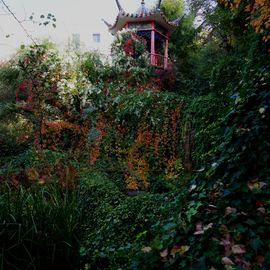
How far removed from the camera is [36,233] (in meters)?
3.25

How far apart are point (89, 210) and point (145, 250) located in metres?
2.71

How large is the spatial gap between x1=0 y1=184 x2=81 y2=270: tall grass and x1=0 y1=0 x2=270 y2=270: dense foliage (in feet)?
0.04

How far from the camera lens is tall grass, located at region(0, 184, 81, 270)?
316cm

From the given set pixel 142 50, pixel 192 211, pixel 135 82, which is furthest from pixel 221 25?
pixel 192 211

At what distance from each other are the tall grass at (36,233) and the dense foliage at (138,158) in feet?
0.04

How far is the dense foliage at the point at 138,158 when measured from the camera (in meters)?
2.52

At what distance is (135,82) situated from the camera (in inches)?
478

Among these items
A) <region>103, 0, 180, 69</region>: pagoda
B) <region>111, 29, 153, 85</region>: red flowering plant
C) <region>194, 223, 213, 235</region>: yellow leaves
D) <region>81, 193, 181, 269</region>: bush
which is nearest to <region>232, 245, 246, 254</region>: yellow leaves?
<region>194, 223, 213, 235</region>: yellow leaves

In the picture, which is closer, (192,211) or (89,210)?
(192,211)

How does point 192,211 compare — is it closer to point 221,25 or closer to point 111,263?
point 111,263

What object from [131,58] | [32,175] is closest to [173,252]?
[32,175]

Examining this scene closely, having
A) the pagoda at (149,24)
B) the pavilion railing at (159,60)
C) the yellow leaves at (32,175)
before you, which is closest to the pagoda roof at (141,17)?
the pagoda at (149,24)

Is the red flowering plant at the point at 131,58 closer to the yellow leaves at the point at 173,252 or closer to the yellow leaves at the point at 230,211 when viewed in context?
the yellow leaves at the point at 230,211

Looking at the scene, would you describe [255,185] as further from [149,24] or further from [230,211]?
[149,24]
